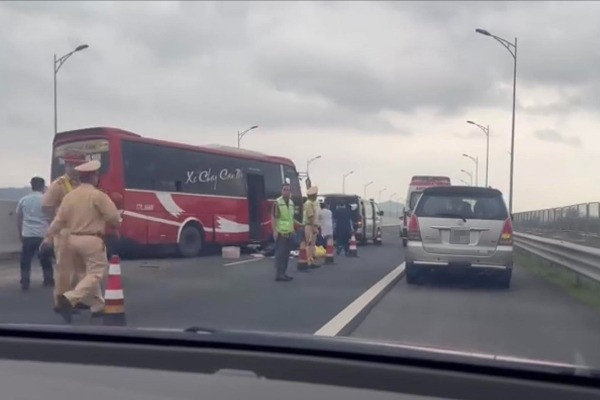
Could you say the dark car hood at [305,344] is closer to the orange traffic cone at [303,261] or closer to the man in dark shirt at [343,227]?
the orange traffic cone at [303,261]

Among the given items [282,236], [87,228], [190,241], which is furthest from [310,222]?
[87,228]

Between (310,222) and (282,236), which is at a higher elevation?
(310,222)

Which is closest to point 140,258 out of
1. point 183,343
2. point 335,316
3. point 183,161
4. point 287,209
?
point 183,161

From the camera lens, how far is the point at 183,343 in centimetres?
304

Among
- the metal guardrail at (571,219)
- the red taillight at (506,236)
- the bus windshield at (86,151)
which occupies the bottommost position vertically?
the red taillight at (506,236)

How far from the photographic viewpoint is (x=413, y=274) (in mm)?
16016

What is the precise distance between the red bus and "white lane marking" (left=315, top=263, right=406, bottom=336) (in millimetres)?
5165

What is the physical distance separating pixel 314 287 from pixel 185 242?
10952mm

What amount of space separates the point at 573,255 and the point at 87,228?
880 centimetres

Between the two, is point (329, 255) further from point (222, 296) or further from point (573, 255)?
point (222, 296)

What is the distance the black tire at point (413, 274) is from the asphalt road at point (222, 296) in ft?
2.42

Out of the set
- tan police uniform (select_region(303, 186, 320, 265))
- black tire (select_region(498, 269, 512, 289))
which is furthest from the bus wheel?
black tire (select_region(498, 269, 512, 289))

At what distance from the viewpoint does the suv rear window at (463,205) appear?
15.4 m

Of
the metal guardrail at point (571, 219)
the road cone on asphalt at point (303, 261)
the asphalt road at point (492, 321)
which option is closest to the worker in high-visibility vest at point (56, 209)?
the asphalt road at point (492, 321)
